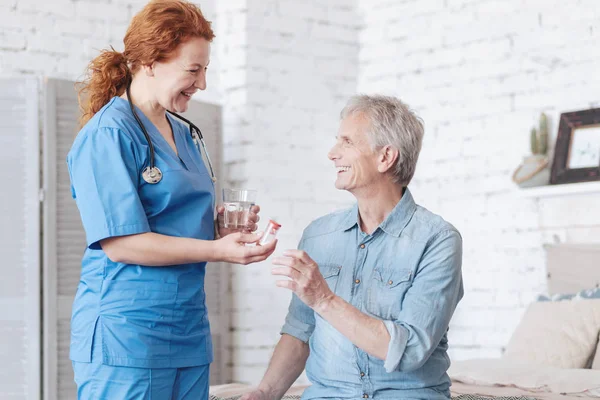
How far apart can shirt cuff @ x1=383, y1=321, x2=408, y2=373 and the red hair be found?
0.78 meters

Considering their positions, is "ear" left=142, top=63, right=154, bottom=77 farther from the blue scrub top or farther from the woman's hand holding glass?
the woman's hand holding glass

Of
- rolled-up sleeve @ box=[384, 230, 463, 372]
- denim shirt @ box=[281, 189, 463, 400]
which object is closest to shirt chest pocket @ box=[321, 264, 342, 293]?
denim shirt @ box=[281, 189, 463, 400]

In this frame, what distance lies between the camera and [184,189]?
181cm

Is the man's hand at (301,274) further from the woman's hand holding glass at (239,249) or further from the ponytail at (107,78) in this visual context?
the ponytail at (107,78)

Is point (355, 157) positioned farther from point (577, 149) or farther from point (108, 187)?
point (577, 149)

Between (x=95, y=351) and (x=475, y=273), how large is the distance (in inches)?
111

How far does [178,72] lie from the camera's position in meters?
1.88

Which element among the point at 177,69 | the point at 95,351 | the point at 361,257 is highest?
the point at 177,69

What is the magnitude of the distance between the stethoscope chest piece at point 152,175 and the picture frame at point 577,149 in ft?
8.24

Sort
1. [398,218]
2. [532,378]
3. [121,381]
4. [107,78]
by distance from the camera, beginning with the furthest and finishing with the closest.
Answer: [532,378] < [398,218] < [107,78] < [121,381]

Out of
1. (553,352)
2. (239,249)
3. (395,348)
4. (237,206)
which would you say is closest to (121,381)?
(239,249)

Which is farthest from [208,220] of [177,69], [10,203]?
[10,203]

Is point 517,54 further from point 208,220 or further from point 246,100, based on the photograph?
point 208,220

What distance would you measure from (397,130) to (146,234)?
2.41 feet
